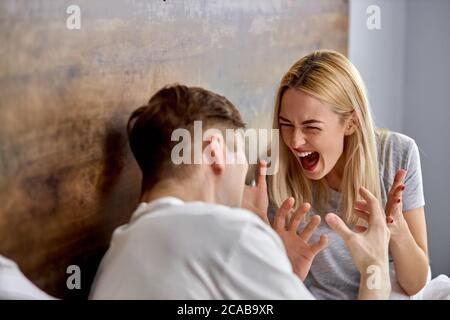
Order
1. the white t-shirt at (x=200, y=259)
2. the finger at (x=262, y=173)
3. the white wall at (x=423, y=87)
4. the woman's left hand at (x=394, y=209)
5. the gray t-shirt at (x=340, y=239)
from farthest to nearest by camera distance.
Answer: the white wall at (x=423, y=87), the gray t-shirt at (x=340, y=239), the finger at (x=262, y=173), the woman's left hand at (x=394, y=209), the white t-shirt at (x=200, y=259)

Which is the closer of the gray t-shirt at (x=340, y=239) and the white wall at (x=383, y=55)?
the gray t-shirt at (x=340, y=239)

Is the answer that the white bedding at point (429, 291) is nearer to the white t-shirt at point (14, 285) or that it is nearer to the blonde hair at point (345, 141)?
the blonde hair at point (345, 141)

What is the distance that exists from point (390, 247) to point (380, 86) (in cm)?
95

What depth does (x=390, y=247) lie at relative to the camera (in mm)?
1680

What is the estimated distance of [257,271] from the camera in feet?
3.48

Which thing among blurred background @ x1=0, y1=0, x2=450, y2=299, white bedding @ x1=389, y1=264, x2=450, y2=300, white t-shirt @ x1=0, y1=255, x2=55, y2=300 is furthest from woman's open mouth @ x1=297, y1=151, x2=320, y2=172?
white t-shirt @ x1=0, y1=255, x2=55, y2=300

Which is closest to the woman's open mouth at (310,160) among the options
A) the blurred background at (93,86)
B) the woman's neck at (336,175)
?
the woman's neck at (336,175)

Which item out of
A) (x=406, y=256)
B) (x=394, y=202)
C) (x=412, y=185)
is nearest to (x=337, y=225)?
(x=394, y=202)

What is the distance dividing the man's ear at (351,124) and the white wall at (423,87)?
0.74 m

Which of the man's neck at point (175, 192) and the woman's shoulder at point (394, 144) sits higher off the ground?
the man's neck at point (175, 192)

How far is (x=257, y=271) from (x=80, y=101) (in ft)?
1.61

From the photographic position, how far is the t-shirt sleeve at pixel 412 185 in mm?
1771

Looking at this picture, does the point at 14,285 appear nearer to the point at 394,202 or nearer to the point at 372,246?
the point at 372,246

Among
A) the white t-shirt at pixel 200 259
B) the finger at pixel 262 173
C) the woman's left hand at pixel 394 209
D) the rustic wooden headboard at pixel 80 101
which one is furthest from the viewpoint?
the finger at pixel 262 173
